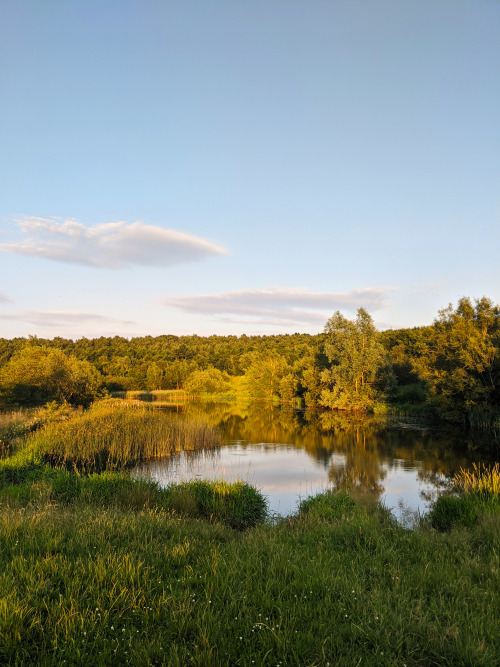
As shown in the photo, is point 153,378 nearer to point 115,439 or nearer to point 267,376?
point 267,376

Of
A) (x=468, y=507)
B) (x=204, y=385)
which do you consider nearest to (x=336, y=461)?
(x=468, y=507)

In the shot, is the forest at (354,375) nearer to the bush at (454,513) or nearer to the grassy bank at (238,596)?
the bush at (454,513)

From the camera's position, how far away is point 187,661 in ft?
10.4

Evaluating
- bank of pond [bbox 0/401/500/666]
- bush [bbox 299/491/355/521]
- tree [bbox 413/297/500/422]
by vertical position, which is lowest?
bush [bbox 299/491/355/521]

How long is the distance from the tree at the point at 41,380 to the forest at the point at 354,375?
7 cm

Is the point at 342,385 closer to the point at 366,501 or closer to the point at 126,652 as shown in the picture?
the point at 366,501

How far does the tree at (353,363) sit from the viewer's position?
138ft

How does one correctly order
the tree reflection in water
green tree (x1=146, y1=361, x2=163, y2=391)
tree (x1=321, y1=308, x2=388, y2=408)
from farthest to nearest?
green tree (x1=146, y1=361, x2=163, y2=391)
tree (x1=321, y1=308, x2=388, y2=408)
the tree reflection in water

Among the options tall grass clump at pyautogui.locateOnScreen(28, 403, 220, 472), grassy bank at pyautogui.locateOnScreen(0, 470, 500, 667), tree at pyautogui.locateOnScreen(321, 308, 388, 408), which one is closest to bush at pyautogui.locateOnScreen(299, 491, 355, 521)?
grassy bank at pyautogui.locateOnScreen(0, 470, 500, 667)

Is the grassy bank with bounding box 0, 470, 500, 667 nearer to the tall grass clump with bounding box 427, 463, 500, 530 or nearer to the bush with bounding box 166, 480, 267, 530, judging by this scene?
the tall grass clump with bounding box 427, 463, 500, 530

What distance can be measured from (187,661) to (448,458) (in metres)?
19.8

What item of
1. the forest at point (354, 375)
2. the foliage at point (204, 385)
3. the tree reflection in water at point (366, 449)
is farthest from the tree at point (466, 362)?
the foliage at point (204, 385)

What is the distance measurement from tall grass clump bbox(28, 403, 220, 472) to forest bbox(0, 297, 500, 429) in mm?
10844

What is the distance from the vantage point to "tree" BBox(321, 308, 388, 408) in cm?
4200
